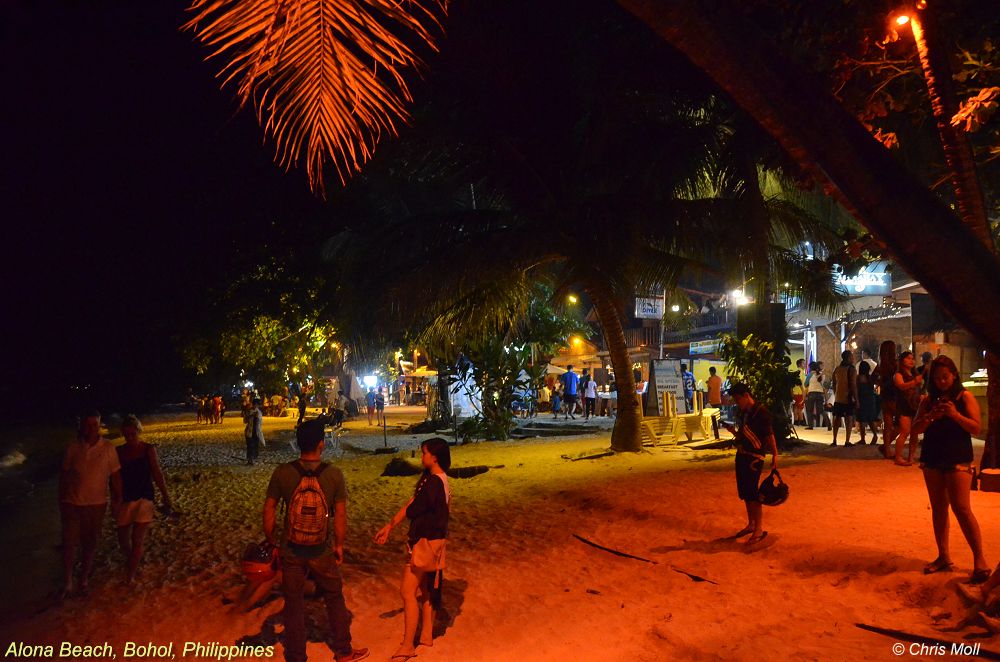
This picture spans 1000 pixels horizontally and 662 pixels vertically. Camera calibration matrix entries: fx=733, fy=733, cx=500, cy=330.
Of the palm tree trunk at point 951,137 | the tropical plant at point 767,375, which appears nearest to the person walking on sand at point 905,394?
the palm tree trunk at point 951,137

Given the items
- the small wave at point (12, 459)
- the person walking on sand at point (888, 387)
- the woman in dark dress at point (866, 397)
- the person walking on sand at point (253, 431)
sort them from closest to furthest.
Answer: the person walking on sand at point (888, 387), the woman in dark dress at point (866, 397), the person walking on sand at point (253, 431), the small wave at point (12, 459)

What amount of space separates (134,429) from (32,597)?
5.71 ft

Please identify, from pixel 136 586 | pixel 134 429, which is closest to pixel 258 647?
pixel 136 586

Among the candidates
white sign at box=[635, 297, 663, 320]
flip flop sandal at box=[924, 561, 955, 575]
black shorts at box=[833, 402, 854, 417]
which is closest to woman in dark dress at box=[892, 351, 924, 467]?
black shorts at box=[833, 402, 854, 417]

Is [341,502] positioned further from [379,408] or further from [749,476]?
[379,408]

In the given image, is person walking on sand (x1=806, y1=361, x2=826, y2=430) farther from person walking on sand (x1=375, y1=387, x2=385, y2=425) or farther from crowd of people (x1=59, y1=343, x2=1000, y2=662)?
person walking on sand (x1=375, y1=387, x2=385, y2=425)

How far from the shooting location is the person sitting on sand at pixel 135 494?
22.3 feet

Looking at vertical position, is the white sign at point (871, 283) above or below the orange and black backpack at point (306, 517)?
above

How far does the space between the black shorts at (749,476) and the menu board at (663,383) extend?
9915 mm

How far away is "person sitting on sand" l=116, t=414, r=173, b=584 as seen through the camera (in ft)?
22.3

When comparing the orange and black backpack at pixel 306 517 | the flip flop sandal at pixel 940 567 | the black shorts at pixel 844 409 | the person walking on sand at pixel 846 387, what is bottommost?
the flip flop sandal at pixel 940 567

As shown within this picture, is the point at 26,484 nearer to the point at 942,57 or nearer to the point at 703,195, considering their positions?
the point at 703,195

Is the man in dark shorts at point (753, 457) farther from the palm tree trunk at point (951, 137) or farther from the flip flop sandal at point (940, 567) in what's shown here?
the palm tree trunk at point (951, 137)

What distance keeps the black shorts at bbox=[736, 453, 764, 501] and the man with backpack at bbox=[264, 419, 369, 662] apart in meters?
4.01
